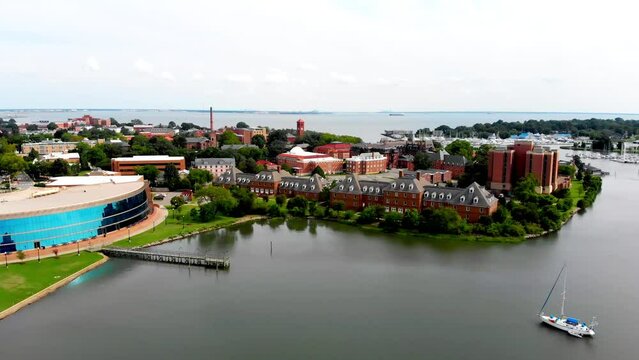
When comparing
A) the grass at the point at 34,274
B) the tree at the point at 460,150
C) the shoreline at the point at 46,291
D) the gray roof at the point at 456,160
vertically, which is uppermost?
the tree at the point at 460,150

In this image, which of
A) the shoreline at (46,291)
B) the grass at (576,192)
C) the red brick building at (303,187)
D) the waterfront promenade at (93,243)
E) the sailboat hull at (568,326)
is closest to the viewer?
the sailboat hull at (568,326)

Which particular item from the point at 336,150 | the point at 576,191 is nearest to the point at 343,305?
the point at 576,191

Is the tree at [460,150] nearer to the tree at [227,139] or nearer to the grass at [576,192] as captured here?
the grass at [576,192]

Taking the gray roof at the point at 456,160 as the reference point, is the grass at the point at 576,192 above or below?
below

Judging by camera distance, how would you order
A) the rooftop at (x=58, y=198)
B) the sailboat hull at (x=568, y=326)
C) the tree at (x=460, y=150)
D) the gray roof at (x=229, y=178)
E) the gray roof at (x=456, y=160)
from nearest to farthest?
the sailboat hull at (x=568, y=326) → the rooftop at (x=58, y=198) → the gray roof at (x=229, y=178) → the gray roof at (x=456, y=160) → the tree at (x=460, y=150)

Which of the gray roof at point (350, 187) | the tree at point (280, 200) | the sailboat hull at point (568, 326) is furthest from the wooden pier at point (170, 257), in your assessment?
the sailboat hull at point (568, 326)

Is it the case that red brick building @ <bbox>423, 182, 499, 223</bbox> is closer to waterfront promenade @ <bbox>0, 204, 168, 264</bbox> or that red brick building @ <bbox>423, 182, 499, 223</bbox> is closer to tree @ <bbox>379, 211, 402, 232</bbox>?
tree @ <bbox>379, 211, 402, 232</bbox>
